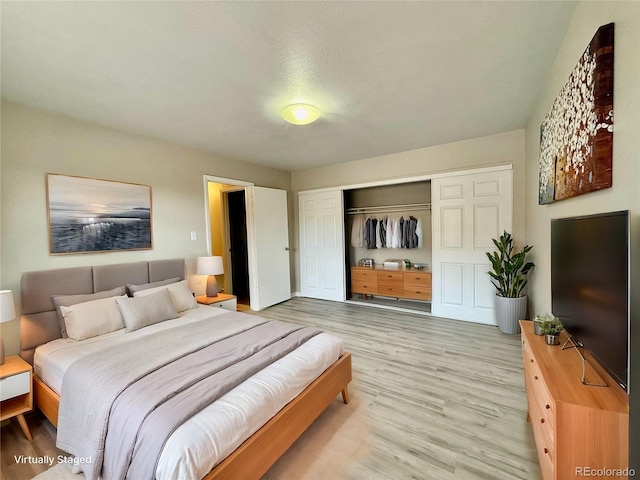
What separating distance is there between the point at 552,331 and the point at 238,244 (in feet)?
16.4

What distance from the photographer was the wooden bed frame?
1.22m

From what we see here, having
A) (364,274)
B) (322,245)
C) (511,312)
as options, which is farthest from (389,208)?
(511,312)

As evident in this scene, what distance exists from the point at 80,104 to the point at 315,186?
351cm

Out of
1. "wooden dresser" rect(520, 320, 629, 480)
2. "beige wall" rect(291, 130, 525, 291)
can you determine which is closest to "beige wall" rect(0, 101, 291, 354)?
"beige wall" rect(291, 130, 525, 291)

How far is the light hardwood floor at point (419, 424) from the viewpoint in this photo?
1505 mm

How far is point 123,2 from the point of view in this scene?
1383 mm

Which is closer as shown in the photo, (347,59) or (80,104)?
(347,59)

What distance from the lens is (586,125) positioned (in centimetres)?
136

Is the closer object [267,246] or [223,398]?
[223,398]

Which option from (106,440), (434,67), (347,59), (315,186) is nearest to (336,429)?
(106,440)

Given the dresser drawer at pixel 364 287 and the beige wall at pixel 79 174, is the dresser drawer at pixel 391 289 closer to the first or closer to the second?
the dresser drawer at pixel 364 287

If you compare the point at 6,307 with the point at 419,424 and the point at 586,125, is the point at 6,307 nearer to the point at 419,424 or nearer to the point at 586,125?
the point at 419,424

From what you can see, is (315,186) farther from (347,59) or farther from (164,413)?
(164,413)

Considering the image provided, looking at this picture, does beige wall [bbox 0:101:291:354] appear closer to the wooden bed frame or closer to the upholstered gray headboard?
the upholstered gray headboard
